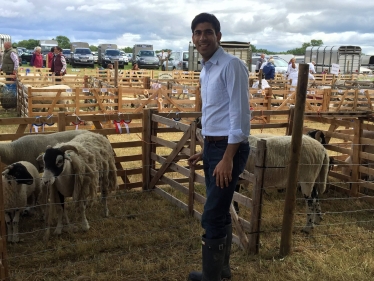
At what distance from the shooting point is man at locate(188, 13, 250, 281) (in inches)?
105

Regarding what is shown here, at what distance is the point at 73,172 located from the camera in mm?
4832

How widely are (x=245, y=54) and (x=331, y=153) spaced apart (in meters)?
18.4

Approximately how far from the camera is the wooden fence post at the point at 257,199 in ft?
13.0

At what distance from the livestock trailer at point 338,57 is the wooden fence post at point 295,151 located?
29467 mm

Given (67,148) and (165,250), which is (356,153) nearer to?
(165,250)

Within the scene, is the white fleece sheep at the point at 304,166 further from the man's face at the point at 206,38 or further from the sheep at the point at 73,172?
the man's face at the point at 206,38

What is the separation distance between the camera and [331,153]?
8961 millimetres

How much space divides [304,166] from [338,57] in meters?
29.5

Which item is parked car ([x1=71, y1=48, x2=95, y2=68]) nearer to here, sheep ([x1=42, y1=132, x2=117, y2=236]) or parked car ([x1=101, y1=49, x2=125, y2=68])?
parked car ([x1=101, y1=49, x2=125, y2=68])

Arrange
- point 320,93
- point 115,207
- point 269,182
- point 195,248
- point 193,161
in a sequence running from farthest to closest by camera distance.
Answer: point 320,93, point 115,207, point 269,182, point 195,248, point 193,161

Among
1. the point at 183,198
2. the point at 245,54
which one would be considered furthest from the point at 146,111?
the point at 245,54

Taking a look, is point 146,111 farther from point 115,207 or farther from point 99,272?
point 99,272

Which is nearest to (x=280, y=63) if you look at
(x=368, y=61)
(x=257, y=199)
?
(x=368, y=61)

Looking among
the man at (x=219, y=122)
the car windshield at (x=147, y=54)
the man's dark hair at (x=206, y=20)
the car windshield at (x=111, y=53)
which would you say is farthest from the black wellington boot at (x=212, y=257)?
the car windshield at (x=111, y=53)
